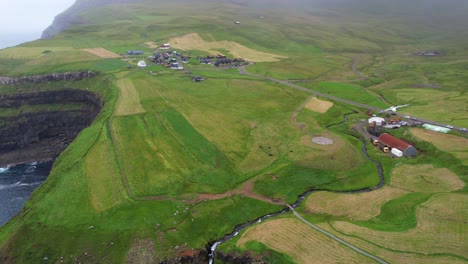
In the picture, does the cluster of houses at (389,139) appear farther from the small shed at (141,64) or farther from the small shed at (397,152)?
the small shed at (141,64)

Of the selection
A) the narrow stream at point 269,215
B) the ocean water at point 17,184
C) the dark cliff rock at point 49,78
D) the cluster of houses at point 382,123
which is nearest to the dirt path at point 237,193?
the narrow stream at point 269,215

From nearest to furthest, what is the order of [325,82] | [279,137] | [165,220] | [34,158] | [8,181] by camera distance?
[165,220] → [279,137] → [8,181] → [34,158] → [325,82]

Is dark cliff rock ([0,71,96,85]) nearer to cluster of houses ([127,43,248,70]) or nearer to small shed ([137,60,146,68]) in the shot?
small shed ([137,60,146,68])

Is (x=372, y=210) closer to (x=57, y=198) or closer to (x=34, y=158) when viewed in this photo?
(x=57, y=198)

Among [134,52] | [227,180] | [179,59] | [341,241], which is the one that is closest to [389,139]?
[341,241]

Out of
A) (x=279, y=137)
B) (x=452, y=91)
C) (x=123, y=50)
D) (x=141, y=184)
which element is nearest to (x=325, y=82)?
(x=452, y=91)

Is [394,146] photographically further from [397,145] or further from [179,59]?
[179,59]
